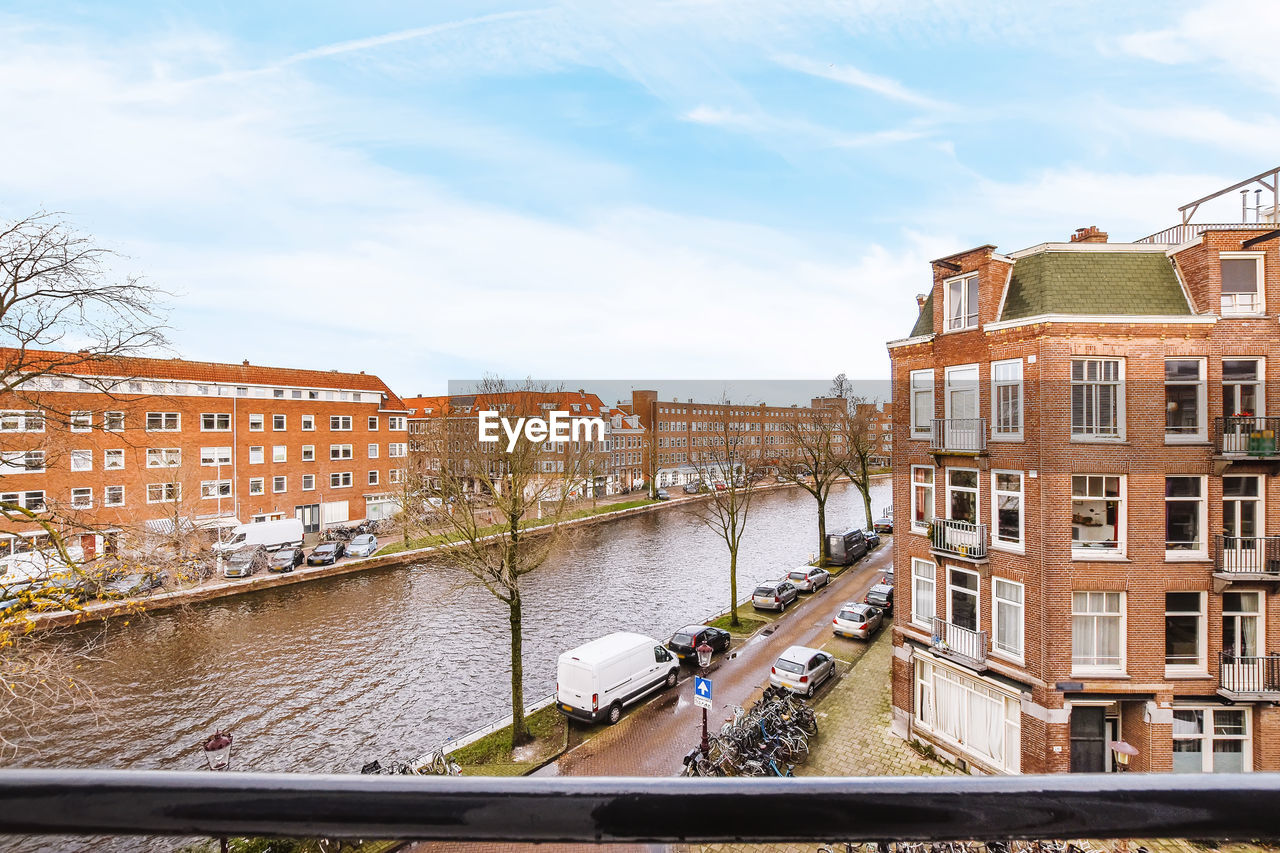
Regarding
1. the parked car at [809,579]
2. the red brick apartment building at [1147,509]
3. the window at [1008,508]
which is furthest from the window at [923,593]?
the parked car at [809,579]

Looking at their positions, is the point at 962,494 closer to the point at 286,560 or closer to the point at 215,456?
the point at 286,560

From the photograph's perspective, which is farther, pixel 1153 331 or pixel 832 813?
pixel 1153 331

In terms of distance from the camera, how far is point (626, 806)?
0.96 meters

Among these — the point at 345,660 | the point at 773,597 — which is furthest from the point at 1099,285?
the point at 345,660

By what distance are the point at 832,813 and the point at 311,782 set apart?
2.67 ft

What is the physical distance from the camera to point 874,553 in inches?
1358

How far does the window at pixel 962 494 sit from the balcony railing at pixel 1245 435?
4032 mm

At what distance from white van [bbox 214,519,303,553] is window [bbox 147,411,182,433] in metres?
6.43

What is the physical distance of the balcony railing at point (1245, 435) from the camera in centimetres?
1110

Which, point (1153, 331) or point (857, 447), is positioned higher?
point (1153, 331)

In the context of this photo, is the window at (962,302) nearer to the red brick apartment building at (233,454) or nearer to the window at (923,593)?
the window at (923,593)

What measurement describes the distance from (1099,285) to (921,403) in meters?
3.97

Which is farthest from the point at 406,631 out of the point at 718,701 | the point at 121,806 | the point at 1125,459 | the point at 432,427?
the point at 121,806

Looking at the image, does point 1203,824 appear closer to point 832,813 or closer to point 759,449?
point 832,813
